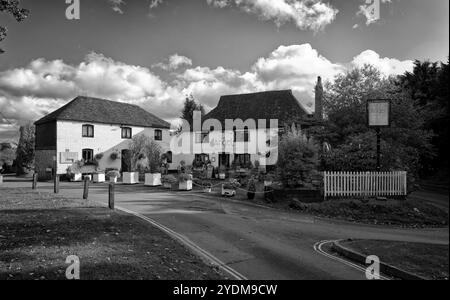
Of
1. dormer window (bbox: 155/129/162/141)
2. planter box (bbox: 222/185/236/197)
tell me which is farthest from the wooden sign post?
dormer window (bbox: 155/129/162/141)

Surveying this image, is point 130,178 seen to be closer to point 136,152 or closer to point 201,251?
point 136,152

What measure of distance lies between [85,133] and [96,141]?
4.58ft

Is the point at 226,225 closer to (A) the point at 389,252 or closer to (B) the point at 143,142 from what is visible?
(A) the point at 389,252

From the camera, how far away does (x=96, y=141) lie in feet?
117

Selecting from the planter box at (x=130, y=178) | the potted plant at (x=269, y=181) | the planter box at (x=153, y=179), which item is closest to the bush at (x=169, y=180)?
the planter box at (x=153, y=179)

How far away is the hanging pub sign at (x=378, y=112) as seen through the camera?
16672mm

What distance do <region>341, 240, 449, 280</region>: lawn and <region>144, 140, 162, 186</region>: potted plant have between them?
1769 cm

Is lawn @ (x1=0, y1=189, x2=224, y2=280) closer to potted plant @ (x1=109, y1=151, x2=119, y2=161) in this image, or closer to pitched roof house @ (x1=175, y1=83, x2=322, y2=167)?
pitched roof house @ (x1=175, y1=83, x2=322, y2=167)

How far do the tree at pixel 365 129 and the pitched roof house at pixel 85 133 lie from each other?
22862 millimetres

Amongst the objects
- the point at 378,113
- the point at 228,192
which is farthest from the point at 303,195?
the point at 378,113

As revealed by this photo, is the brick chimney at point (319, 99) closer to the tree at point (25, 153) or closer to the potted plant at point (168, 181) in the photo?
the potted plant at point (168, 181)

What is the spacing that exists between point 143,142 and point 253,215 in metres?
25.3
